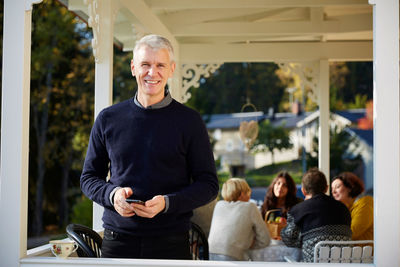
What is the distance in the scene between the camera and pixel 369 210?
4438 millimetres

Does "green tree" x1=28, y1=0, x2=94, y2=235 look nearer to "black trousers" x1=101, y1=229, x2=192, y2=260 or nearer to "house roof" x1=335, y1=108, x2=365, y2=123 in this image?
"house roof" x1=335, y1=108, x2=365, y2=123

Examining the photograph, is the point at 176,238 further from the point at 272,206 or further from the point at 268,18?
the point at 268,18

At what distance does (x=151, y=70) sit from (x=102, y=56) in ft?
6.18

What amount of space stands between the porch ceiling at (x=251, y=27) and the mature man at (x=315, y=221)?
6.67 feet

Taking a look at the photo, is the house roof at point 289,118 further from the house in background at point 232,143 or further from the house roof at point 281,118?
the house in background at point 232,143

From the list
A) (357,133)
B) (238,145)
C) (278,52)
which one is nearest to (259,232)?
(278,52)

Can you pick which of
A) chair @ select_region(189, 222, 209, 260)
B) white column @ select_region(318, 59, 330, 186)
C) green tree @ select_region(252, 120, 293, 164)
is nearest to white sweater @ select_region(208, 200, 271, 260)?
chair @ select_region(189, 222, 209, 260)

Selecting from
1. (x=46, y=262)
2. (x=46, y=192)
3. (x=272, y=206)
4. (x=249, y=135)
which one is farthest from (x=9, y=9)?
(x=46, y=192)

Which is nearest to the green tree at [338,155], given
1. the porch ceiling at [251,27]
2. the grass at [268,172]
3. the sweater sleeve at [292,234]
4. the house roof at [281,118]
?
the house roof at [281,118]

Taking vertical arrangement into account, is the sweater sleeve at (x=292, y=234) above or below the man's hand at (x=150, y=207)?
below

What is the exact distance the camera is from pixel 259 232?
4.37 meters

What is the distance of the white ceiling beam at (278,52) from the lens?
7605 millimetres

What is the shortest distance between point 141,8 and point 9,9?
257 cm

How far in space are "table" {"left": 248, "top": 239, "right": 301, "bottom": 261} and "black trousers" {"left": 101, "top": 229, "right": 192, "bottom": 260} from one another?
1962 millimetres
